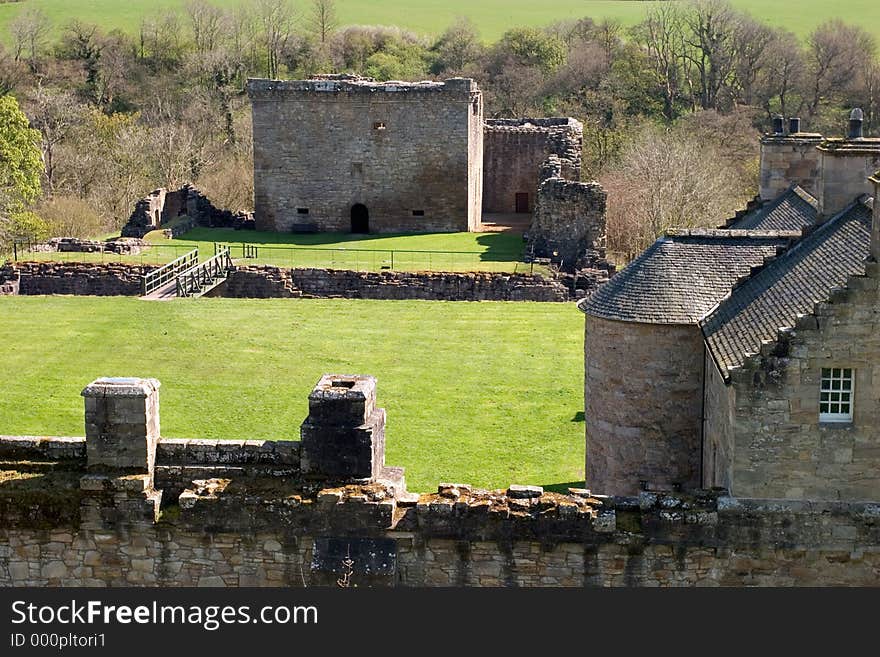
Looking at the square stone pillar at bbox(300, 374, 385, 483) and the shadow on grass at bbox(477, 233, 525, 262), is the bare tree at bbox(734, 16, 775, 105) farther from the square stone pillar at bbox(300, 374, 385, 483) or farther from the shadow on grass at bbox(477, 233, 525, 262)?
the square stone pillar at bbox(300, 374, 385, 483)

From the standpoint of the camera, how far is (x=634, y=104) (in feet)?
222

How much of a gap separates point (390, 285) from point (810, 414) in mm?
24155

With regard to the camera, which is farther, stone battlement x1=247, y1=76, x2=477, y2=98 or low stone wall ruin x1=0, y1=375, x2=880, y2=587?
stone battlement x1=247, y1=76, x2=477, y2=98

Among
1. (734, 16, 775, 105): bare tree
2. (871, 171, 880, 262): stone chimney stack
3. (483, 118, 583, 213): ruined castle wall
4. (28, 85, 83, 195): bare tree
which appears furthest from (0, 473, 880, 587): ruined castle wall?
(734, 16, 775, 105): bare tree

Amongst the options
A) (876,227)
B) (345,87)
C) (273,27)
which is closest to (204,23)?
(273,27)

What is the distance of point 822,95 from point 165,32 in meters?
39.3

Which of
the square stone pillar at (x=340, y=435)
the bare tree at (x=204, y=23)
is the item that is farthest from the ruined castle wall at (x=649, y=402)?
the bare tree at (x=204, y=23)

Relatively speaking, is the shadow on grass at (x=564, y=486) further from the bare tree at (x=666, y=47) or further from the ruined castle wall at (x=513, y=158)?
the bare tree at (x=666, y=47)

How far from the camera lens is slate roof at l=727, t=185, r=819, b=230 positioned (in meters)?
22.3

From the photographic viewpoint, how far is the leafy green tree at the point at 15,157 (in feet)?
141

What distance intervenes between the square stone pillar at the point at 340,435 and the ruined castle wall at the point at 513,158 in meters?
39.6

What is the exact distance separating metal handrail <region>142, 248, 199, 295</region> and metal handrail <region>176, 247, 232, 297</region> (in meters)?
0.42

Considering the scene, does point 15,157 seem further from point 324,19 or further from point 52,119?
point 324,19

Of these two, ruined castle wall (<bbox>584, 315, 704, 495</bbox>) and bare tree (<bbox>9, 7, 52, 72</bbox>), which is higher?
bare tree (<bbox>9, 7, 52, 72</bbox>)
